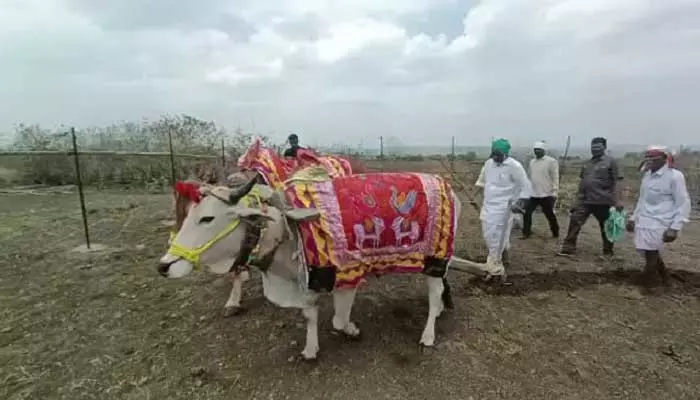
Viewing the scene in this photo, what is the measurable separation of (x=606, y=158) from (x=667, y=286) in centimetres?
194

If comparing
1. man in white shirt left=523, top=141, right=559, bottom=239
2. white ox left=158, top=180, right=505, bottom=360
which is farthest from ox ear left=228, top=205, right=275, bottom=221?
man in white shirt left=523, top=141, right=559, bottom=239

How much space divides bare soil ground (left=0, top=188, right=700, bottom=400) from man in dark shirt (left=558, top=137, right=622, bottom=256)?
19.0 inches

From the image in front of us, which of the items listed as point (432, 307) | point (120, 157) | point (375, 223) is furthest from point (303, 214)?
point (120, 157)

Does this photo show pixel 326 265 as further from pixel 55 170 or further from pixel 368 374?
pixel 55 170

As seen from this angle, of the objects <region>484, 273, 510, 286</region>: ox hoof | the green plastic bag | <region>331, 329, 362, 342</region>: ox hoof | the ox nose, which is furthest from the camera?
the green plastic bag

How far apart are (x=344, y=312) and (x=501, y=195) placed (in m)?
2.34

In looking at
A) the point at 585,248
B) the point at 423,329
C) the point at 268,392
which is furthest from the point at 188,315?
the point at 585,248

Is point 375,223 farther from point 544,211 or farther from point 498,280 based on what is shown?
point 544,211

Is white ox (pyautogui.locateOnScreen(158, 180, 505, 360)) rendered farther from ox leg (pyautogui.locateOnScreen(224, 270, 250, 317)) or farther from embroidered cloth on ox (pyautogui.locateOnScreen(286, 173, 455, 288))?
ox leg (pyautogui.locateOnScreen(224, 270, 250, 317))

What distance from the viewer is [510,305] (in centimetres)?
454

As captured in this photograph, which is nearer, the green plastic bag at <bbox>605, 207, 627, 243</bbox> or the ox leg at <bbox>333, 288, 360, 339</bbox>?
the ox leg at <bbox>333, 288, 360, 339</bbox>

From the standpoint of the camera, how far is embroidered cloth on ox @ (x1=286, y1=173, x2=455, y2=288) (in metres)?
3.24

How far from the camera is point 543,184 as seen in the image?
23.5 feet

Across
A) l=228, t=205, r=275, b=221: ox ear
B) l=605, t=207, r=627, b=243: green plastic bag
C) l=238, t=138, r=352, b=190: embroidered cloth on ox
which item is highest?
l=238, t=138, r=352, b=190: embroidered cloth on ox
